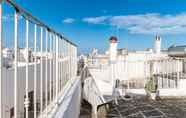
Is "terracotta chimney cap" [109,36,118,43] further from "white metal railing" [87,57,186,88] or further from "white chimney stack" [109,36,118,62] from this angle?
"white metal railing" [87,57,186,88]

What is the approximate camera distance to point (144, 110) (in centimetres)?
689

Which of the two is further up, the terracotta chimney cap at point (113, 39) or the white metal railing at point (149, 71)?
the terracotta chimney cap at point (113, 39)

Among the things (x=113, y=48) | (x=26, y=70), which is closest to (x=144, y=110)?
(x=113, y=48)

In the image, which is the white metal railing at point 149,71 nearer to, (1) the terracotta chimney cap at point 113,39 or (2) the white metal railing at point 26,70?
(1) the terracotta chimney cap at point 113,39

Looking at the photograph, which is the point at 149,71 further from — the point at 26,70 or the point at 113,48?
the point at 26,70

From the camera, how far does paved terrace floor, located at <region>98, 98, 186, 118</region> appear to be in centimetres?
635

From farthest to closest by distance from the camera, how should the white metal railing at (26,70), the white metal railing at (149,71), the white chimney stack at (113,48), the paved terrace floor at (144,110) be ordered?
the white chimney stack at (113,48) → the white metal railing at (149,71) → the paved terrace floor at (144,110) → the white metal railing at (26,70)

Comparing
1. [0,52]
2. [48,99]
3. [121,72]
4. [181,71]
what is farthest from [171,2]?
[0,52]

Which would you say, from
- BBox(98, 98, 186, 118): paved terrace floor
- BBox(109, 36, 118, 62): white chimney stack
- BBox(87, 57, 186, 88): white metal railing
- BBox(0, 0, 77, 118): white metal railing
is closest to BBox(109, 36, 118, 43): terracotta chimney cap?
BBox(109, 36, 118, 62): white chimney stack

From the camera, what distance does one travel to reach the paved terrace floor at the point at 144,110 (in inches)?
250

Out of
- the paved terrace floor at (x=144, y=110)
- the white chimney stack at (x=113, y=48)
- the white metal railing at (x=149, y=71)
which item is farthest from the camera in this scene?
the white chimney stack at (x=113, y=48)

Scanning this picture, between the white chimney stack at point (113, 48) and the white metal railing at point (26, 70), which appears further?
the white chimney stack at point (113, 48)

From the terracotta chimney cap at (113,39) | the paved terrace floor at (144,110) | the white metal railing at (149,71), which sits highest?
the terracotta chimney cap at (113,39)

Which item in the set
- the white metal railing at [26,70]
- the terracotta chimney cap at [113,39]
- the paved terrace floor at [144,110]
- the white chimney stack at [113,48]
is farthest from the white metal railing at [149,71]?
the white metal railing at [26,70]
